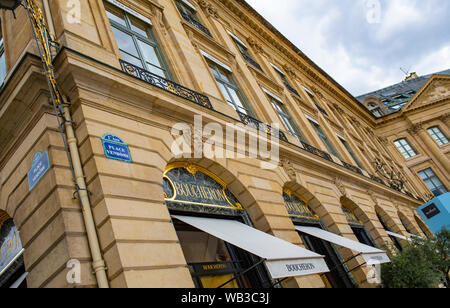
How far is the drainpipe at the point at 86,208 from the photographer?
3.75 meters

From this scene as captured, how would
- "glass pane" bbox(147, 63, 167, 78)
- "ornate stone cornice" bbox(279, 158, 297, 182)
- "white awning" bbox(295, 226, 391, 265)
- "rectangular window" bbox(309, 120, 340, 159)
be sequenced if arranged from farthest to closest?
"rectangular window" bbox(309, 120, 340, 159), "ornate stone cornice" bbox(279, 158, 297, 182), "glass pane" bbox(147, 63, 167, 78), "white awning" bbox(295, 226, 391, 265)

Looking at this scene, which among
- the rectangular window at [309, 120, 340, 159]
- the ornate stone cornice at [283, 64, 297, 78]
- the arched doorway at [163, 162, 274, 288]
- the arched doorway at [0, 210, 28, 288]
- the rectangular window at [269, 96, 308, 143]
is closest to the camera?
the arched doorway at [0, 210, 28, 288]

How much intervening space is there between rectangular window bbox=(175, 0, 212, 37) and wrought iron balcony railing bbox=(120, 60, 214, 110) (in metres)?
4.85

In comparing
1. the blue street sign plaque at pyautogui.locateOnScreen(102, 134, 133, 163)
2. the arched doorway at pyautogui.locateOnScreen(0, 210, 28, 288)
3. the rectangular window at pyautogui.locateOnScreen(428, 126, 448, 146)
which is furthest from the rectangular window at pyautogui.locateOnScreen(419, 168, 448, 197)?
the arched doorway at pyautogui.locateOnScreen(0, 210, 28, 288)

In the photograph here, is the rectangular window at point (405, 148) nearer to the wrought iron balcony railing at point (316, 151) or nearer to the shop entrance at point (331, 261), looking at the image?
the wrought iron balcony railing at point (316, 151)

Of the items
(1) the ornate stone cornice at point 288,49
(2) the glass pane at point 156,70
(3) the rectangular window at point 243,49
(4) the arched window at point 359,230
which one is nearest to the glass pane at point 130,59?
(2) the glass pane at point 156,70

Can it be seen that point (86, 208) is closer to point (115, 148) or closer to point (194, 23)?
point (115, 148)

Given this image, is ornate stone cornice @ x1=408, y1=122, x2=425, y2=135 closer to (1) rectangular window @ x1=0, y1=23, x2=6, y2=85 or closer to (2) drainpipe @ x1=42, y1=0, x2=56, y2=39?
(2) drainpipe @ x1=42, y1=0, x2=56, y2=39

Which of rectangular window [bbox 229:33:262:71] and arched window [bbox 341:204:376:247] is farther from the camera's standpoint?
rectangular window [bbox 229:33:262:71]

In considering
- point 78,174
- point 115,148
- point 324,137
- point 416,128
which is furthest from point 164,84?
point 416,128

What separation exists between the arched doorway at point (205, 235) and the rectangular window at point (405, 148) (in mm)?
30112

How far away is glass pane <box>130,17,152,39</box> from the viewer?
851 cm

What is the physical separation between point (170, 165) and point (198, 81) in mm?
3153

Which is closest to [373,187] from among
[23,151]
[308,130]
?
[308,130]
